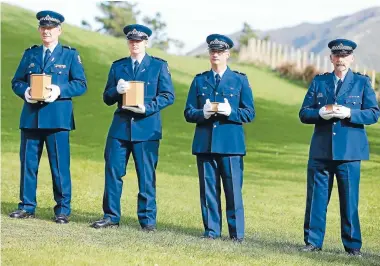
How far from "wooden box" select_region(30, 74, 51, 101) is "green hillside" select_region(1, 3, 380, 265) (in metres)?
1.32

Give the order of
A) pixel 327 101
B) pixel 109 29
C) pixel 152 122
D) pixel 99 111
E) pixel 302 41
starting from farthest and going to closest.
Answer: pixel 109 29, pixel 302 41, pixel 99 111, pixel 152 122, pixel 327 101

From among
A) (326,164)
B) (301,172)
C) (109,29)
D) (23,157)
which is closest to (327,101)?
(326,164)

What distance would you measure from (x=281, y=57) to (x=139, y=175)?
28.2 meters

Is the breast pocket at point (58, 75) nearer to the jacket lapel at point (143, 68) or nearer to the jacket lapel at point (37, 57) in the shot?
the jacket lapel at point (37, 57)

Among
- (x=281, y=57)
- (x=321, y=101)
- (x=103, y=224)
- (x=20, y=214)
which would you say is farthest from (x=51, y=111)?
(x=281, y=57)

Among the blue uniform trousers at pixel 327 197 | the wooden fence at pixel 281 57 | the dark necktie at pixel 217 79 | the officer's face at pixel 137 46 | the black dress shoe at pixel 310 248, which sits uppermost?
the wooden fence at pixel 281 57

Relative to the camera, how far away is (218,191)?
997 cm

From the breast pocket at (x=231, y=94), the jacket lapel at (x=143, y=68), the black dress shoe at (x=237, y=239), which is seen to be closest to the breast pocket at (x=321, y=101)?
the breast pocket at (x=231, y=94)

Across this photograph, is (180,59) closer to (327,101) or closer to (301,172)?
(301,172)

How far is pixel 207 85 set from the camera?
9.88 metres

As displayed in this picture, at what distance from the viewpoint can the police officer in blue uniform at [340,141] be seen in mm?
9289

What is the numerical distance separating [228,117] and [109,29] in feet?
162

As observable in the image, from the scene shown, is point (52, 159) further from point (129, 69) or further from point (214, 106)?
point (214, 106)

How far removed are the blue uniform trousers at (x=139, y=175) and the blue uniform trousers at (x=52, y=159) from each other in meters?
0.54
